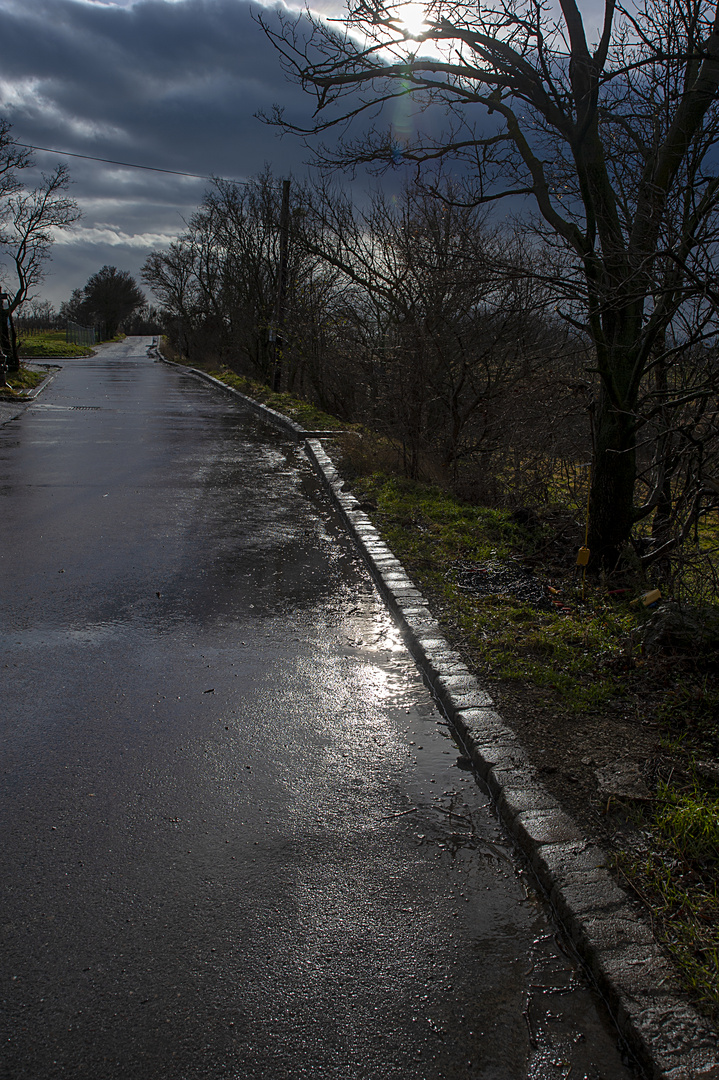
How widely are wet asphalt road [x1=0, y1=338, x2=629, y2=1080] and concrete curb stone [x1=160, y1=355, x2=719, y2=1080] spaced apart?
0.31 feet

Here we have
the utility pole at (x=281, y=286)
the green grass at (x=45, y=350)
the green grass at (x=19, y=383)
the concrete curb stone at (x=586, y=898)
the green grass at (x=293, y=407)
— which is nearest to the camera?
the concrete curb stone at (x=586, y=898)

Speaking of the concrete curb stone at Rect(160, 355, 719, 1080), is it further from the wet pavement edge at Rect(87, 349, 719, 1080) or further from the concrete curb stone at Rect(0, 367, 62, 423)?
the concrete curb stone at Rect(0, 367, 62, 423)

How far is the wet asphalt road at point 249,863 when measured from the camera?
2.12m

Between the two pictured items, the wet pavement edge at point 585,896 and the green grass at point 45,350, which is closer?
the wet pavement edge at point 585,896

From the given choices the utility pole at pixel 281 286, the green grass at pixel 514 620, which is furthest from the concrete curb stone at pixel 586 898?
the utility pole at pixel 281 286

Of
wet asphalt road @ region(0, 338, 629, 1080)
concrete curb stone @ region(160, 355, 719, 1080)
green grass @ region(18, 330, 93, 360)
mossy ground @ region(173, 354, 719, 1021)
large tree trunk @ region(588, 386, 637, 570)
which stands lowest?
wet asphalt road @ region(0, 338, 629, 1080)

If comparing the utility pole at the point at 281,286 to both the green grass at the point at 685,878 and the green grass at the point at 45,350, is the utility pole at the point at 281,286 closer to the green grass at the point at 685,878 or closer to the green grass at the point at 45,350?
the green grass at the point at 685,878

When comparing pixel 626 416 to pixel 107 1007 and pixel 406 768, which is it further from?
pixel 107 1007

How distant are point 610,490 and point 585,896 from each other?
4466 mm

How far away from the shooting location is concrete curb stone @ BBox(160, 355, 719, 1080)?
6.72 ft

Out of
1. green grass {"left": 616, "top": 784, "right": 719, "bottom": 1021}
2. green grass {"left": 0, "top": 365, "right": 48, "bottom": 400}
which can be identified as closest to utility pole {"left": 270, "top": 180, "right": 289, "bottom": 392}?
green grass {"left": 0, "top": 365, "right": 48, "bottom": 400}

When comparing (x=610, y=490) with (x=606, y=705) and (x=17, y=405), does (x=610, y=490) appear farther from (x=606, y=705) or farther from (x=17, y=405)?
(x=17, y=405)

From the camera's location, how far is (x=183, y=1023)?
2.14 metres

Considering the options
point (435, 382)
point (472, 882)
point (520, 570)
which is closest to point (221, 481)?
point (435, 382)
